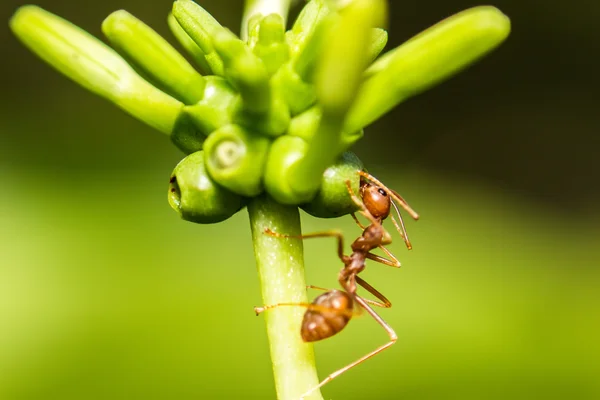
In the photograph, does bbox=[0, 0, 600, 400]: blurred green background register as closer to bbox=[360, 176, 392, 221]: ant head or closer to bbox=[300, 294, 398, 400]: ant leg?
bbox=[300, 294, 398, 400]: ant leg

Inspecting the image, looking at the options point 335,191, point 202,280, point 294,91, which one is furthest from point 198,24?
point 202,280

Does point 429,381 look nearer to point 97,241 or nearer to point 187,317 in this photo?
point 187,317

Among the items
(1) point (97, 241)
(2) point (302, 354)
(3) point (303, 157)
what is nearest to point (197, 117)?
(3) point (303, 157)

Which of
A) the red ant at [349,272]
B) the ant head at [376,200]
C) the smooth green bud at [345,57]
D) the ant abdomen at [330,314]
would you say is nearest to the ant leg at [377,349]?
the red ant at [349,272]

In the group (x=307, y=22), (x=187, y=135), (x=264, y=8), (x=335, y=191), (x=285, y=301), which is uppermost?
(x=264, y=8)

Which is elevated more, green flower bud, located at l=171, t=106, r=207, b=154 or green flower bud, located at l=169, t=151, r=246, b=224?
green flower bud, located at l=171, t=106, r=207, b=154

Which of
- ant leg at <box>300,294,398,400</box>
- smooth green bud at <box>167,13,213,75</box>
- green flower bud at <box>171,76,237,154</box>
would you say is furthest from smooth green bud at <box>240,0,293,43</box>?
ant leg at <box>300,294,398,400</box>

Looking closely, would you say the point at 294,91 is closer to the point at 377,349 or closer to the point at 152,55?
the point at 152,55
